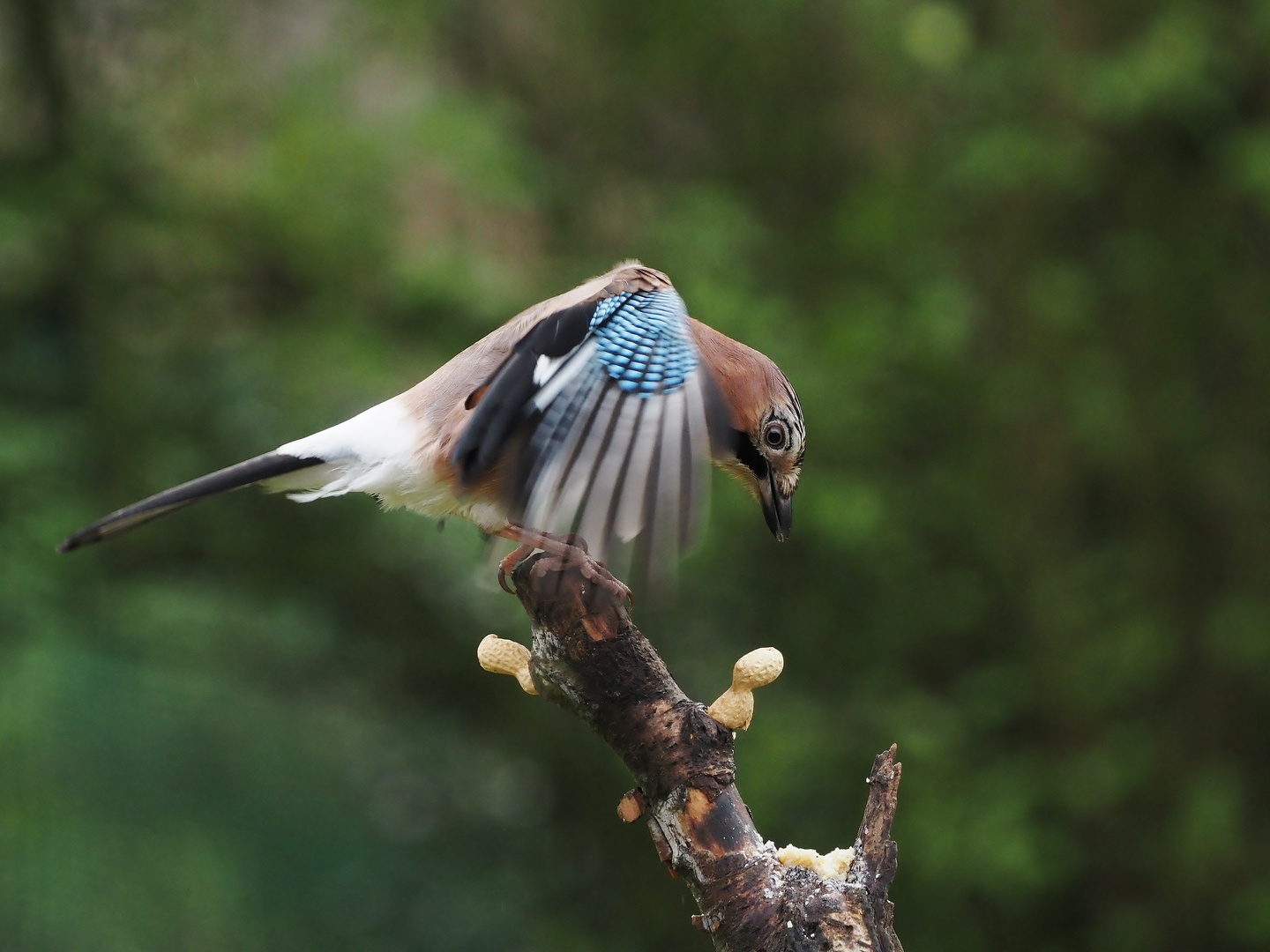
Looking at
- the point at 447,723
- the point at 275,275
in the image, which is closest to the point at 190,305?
the point at 275,275

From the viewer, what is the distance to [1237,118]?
16.7 ft

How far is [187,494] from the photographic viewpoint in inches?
105

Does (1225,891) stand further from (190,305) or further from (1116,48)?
(190,305)

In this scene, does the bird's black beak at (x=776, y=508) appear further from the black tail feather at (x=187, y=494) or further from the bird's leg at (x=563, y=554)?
the black tail feather at (x=187, y=494)

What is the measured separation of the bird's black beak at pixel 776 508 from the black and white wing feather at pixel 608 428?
0.30 metres

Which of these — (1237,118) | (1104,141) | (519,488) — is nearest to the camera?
(519,488)

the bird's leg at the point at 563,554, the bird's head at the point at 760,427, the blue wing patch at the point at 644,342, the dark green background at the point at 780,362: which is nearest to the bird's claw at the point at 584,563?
the bird's leg at the point at 563,554

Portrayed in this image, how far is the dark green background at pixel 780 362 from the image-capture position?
511cm

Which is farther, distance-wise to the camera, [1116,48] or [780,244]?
[780,244]

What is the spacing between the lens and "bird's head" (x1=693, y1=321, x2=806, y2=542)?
299 centimetres

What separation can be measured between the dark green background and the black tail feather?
213 centimetres

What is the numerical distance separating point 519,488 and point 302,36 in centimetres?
375

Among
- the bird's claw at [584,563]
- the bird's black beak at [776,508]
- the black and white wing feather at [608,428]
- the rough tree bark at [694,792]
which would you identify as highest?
the bird's black beak at [776,508]

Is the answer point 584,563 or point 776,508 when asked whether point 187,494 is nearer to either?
point 584,563
